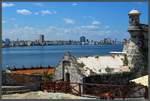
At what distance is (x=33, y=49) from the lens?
26.3 feet

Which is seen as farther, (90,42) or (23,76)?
(23,76)

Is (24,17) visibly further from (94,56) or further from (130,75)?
(130,75)

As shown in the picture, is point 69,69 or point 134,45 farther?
point 134,45

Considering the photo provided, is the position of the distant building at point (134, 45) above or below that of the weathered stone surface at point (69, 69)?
above

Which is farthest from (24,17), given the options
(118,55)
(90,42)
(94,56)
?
(90,42)

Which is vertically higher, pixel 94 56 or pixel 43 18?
pixel 43 18

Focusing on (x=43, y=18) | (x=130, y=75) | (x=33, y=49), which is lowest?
(x=130, y=75)

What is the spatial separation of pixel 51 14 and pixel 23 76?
2.08 metres

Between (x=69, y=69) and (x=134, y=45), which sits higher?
(x=134, y=45)

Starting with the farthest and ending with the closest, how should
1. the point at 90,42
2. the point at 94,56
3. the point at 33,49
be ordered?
the point at 94,56, the point at 33,49, the point at 90,42

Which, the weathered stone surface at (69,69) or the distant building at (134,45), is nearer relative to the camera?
the weathered stone surface at (69,69)

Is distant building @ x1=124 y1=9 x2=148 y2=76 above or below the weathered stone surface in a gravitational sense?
above

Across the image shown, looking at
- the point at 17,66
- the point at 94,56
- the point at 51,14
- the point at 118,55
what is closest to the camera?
the point at 17,66

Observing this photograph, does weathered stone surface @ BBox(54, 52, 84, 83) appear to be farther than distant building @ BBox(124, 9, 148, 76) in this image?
No
